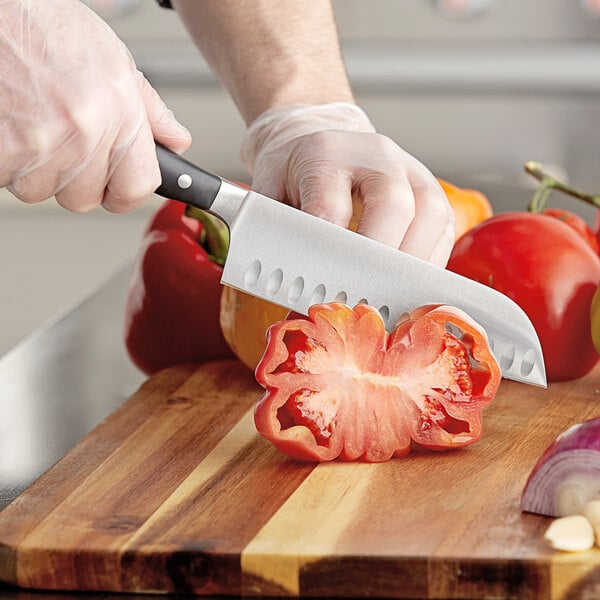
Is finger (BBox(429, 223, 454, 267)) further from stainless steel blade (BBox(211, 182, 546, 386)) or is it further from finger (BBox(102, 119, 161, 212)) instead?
finger (BBox(102, 119, 161, 212))

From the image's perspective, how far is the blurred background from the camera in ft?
8.95

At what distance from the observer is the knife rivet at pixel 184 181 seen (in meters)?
1.19

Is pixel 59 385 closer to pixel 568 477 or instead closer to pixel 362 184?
pixel 362 184

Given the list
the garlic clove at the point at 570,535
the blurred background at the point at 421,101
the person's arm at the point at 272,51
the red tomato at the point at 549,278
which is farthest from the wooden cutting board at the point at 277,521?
the blurred background at the point at 421,101

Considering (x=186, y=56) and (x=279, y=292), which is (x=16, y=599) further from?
(x=186, y=56)

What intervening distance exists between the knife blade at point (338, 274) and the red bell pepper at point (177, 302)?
0.27 m

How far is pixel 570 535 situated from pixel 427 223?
0.49m

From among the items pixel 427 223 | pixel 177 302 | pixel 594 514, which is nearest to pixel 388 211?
pixel 427 223

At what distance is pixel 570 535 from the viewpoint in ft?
2.89

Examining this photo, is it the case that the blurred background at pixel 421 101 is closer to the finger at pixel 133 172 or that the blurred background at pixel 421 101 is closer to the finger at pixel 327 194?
the finger at pixel 327 194

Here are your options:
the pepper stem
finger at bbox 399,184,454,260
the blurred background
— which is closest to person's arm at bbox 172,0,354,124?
the pepper stem

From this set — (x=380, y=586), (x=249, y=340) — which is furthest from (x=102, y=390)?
(x=380, y=586)

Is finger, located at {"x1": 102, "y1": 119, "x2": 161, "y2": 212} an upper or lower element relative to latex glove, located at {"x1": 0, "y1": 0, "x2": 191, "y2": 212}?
lower

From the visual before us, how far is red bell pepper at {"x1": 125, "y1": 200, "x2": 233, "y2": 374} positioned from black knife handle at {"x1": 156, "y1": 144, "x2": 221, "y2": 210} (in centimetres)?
25
